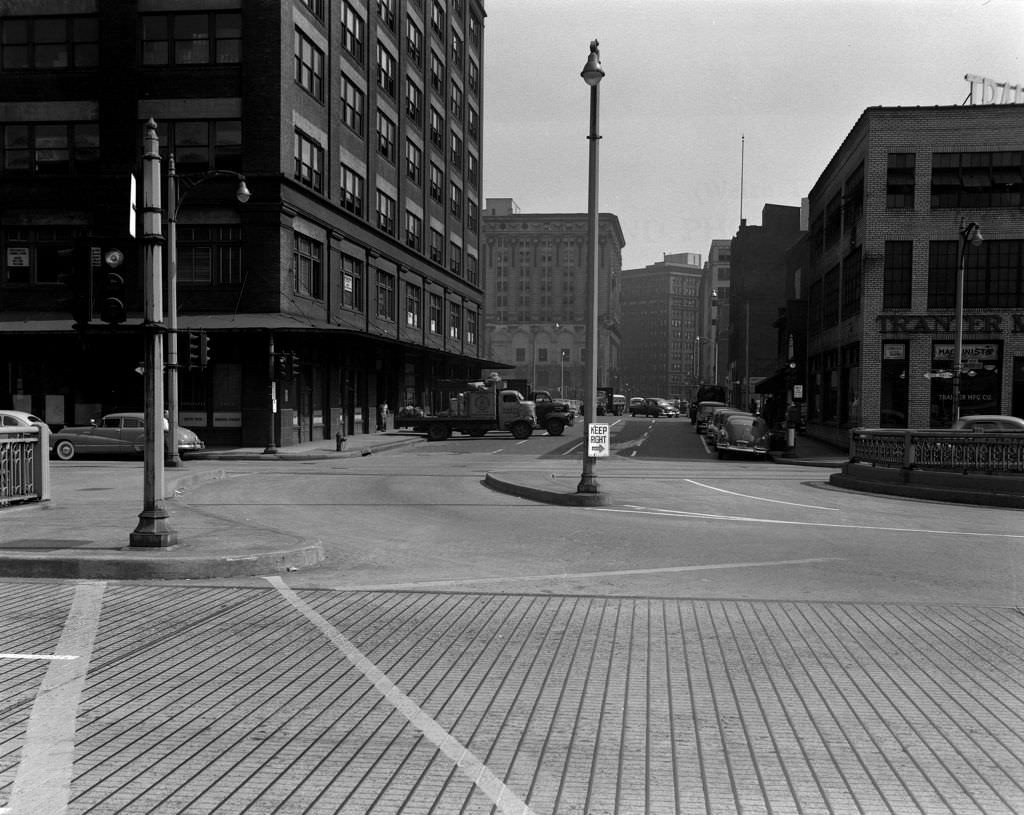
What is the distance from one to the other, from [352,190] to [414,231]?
1155cm

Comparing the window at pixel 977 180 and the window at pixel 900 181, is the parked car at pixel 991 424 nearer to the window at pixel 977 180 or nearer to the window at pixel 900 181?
the window at pixel 900 181

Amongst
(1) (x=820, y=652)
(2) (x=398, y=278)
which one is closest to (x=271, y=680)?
(1) (x=820, y=652)

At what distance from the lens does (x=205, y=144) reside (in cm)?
3447

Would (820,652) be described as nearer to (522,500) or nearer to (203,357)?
(522,500)

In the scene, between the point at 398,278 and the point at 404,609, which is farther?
the point at 398,278

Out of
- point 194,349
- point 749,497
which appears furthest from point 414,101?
point 749,497

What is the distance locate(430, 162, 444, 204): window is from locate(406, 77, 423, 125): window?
3.75 metres

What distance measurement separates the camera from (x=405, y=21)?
51812mm

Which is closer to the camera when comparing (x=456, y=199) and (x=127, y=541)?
(x=127, y=541)

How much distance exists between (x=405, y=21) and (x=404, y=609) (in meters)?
50.7

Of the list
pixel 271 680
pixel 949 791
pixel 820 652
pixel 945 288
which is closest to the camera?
pixel 949 791

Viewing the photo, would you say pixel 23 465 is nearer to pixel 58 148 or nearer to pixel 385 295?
pixel 58 148

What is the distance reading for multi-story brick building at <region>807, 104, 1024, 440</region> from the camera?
33.1m

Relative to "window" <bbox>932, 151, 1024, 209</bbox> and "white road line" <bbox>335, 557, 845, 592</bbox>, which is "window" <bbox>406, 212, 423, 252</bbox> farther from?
"white road line" <bbox>335, 557, 845, 592</bbox>
